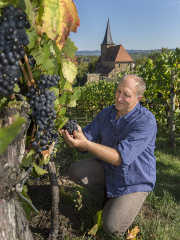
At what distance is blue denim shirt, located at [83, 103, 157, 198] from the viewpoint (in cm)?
263

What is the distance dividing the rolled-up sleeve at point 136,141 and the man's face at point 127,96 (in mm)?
275

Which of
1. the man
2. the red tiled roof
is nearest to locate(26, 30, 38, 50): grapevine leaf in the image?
the man

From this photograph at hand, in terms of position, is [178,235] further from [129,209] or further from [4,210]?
[4,210]

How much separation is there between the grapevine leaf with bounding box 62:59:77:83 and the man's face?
1.14 meters

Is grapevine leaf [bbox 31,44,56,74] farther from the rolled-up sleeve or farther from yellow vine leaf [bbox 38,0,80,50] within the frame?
the rolled-up sleeve

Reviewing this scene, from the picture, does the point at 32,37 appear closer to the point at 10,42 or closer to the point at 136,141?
the point at 10,42

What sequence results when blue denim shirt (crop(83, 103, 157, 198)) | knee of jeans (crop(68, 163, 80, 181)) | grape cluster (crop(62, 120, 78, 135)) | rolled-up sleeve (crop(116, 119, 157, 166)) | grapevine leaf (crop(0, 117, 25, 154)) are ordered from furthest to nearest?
knee of jeans (crop(68, 163, 80, 181)) → blue denim shirt (crop(83, 103, 157, 198)) → rolled-up sleeve (crop(116, 119, 157, 166)) → grape cluster (crop(62, 120, 78, 135)) → grapevine leaf (crop(0, 117, 25, 154))

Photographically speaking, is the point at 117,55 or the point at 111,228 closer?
the point at 111,228

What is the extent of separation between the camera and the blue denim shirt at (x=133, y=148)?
2627 millimetres

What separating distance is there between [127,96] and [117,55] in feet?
231

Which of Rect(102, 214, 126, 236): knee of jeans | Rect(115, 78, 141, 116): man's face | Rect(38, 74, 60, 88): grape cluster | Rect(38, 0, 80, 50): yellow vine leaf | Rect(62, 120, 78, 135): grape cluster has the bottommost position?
Rect(102, 214, 126, 236): knee of jeans

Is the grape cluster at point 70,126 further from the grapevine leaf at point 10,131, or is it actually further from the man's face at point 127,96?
the grapevine leaf at point 10,131

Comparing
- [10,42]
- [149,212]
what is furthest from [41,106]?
[149,212]

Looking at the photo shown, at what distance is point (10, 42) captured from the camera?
127 centimetres
